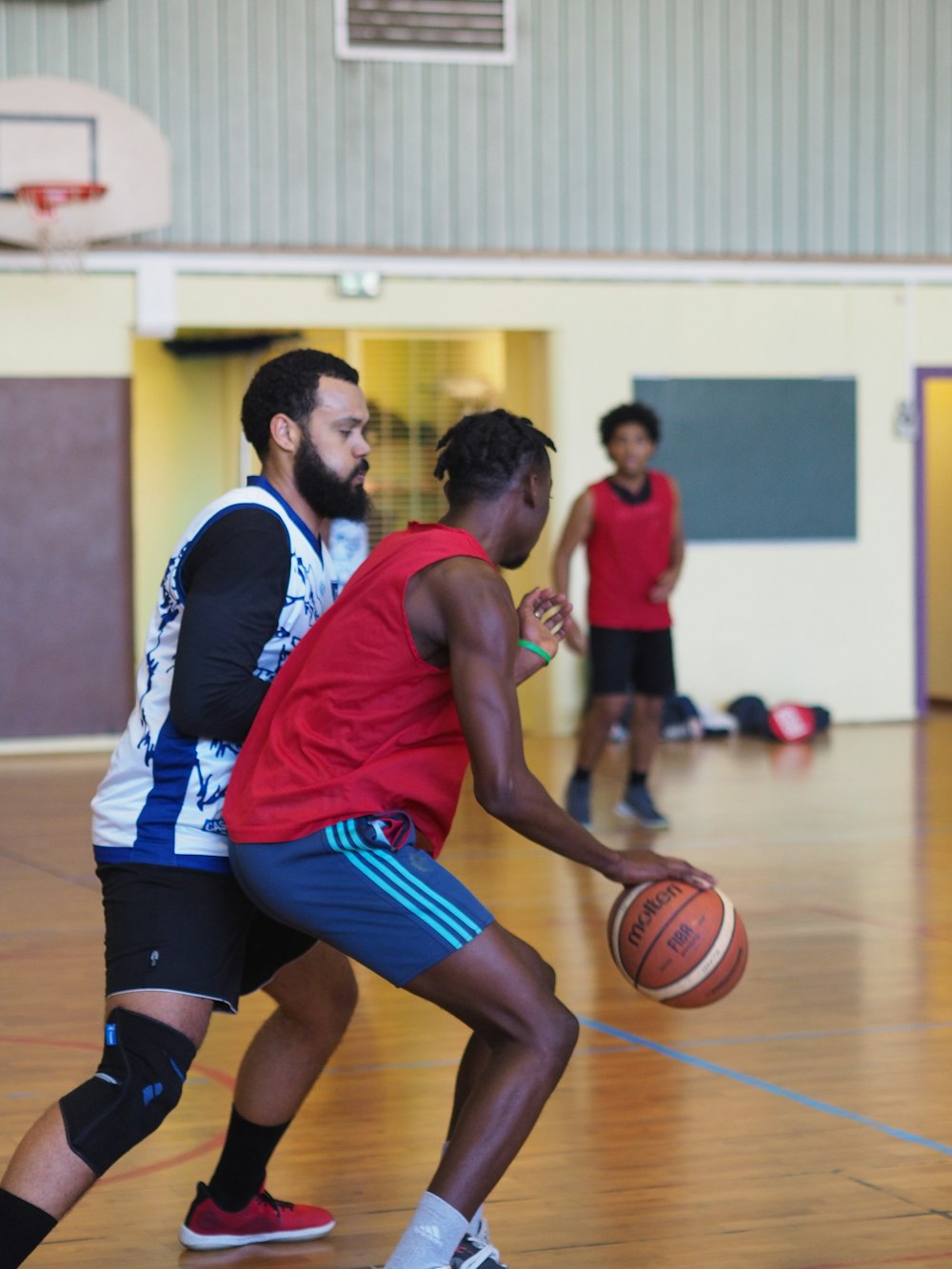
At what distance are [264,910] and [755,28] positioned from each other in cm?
1168

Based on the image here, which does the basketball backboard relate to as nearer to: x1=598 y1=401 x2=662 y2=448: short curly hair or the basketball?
x1=598 y1=401 x2=662 y2=448: short curly hair

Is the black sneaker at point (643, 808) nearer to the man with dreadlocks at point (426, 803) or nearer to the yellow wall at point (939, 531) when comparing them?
the man with dreadlocks at point (426, 803)

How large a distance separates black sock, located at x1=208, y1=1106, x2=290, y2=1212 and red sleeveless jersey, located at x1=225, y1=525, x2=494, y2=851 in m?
0.75

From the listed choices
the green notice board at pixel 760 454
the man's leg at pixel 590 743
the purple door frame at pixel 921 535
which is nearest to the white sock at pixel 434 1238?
the man's leg at pixel 590 743

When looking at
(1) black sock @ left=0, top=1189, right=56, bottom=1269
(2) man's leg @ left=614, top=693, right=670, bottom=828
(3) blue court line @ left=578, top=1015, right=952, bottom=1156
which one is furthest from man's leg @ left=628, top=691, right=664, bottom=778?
(1) black sock @ left=0, top=1189, right=56, bottom=1269

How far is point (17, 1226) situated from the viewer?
292 centimetres

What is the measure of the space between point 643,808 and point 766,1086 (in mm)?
4303

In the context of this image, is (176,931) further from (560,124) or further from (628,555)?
(560,124)

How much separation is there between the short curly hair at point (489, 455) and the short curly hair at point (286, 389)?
38 cm

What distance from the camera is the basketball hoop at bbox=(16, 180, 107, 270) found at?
11.8 m

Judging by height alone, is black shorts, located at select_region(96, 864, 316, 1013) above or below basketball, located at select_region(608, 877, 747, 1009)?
above

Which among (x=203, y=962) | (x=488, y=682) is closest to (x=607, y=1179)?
(x=203, y=962)

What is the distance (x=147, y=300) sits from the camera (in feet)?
40.8

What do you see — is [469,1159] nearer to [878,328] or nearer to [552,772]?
[552,772]
